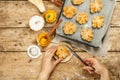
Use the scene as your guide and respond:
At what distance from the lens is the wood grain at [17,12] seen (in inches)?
90.4

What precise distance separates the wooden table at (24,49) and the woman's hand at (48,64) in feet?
0.19

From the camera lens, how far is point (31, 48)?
2258mm

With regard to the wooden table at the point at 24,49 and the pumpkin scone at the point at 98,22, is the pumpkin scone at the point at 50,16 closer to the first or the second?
the wooden table at the point at 24,49

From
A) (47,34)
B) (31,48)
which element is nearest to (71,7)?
(47,34)

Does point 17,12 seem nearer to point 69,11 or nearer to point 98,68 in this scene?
point 69,11

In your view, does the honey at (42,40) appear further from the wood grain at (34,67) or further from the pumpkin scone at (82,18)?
the pumpkin scone at (82,18)

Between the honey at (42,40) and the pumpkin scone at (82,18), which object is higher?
the pumpkin scone at (82,18)

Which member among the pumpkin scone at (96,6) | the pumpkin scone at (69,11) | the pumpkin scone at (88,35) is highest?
the pumpkin scone at (96,6)

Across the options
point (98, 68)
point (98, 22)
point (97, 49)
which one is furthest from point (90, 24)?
point (98, 68)

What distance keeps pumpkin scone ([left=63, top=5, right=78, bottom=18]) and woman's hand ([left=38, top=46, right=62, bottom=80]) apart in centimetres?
23

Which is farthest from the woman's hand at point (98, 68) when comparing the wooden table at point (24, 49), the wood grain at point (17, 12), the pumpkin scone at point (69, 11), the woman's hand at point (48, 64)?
the wood grain at point (17, 12)

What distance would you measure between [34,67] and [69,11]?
1.43 ft

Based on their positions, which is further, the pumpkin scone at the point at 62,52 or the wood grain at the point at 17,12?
the wood grain at the point at 17,12

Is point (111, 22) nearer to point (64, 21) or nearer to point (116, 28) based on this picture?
point (116, 28)
